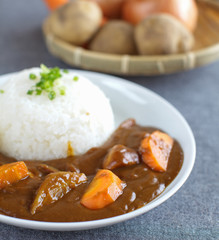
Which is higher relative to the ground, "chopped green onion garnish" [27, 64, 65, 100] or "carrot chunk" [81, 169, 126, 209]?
"chopped green onion garnish" [27, 64, 65, 100]

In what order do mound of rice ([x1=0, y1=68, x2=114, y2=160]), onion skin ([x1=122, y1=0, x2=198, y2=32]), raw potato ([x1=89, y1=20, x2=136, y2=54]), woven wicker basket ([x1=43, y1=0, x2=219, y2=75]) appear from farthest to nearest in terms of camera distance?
1. onion skin ([x1=122, y1=0, x2=198, y2=32])
2. raw potato ([x1=89, y1=20, x2=136, y2=54])
3. woven wicker basket ([x1=43, y1=0, x2=219, y2=75])
4. mound of rice ([x1=0, y1=68, x2=114, y2=160])

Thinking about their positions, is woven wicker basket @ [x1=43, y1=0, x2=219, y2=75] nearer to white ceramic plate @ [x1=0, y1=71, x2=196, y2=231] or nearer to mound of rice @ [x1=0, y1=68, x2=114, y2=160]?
white ceramic plate @ [x1=0, y1=71, x2=196, y2=231]

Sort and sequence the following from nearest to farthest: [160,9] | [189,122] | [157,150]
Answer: [157,150], [189,122], [160,9]

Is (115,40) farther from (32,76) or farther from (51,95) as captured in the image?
(51,95)

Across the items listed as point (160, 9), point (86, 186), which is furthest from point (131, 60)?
point (86, 186)

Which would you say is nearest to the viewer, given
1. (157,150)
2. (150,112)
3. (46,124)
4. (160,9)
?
(157,150)

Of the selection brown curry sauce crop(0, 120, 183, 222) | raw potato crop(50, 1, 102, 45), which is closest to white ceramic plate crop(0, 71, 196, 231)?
brown curry sauce crop(0, 120, 183, 222)

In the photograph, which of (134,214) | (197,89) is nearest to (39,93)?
(134,214)
